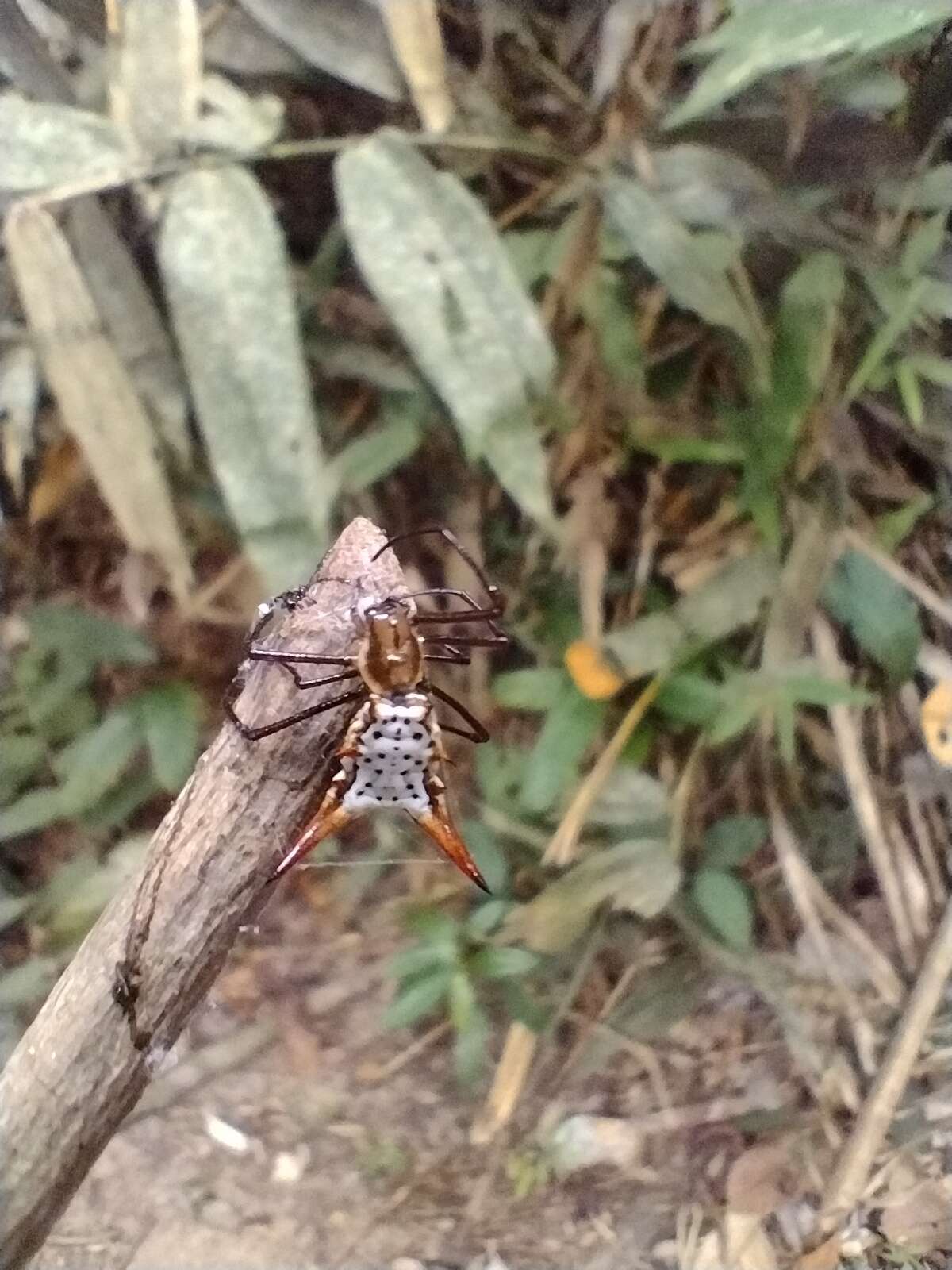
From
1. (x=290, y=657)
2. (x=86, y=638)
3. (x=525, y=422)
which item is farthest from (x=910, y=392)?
(x=86, y=638)

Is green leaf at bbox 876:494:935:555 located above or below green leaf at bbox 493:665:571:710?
above

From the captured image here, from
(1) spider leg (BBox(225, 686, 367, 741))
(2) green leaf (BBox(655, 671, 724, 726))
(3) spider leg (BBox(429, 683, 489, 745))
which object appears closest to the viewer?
(1) spider leg (BBox(225, 686, 367, 741))

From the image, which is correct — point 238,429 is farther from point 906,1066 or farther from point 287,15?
point 906,1066

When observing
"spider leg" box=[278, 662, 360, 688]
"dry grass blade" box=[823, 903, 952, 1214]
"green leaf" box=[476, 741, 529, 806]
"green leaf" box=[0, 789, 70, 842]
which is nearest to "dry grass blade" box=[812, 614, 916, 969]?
"dry grass blade" box=[823, 903, 952, 1214]

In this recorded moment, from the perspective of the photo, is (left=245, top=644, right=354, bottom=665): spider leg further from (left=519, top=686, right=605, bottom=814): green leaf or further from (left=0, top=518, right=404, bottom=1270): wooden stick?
(left=519, top=686, right=605, bottom=814): green leaf

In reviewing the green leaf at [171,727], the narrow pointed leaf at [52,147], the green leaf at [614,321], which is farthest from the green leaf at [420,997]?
the narrow pointed leaf at [52,147]
